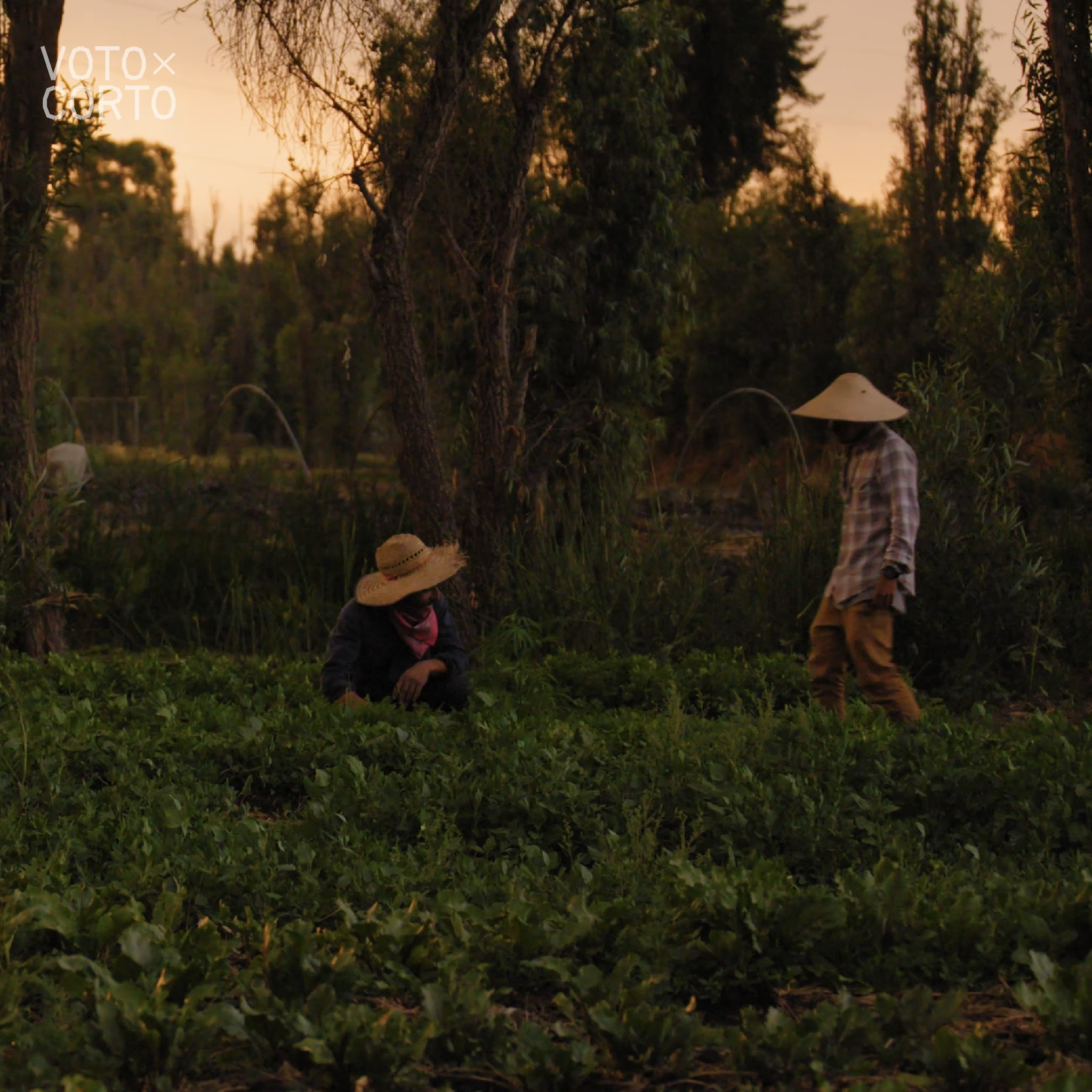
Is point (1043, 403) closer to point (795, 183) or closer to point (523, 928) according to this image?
point (523, 928)

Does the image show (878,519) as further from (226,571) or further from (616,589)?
(226,571)

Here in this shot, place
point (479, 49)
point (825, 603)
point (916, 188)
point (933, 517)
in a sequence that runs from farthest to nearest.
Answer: point (916, 188)
point (479, 49)
point (933, 517)
point (825, 603)

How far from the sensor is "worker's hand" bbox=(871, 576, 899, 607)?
20.4 feet

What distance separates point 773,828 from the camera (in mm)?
4277

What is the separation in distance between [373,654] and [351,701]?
0.41 m

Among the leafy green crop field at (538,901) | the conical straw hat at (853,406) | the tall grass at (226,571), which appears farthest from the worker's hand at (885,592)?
the tall grass at (226,571)

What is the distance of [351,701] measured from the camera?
19.6 feet

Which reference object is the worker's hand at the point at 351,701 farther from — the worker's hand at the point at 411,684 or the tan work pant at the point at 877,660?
the tan work pant at the point at 877,660

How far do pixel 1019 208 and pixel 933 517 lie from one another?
310 cm

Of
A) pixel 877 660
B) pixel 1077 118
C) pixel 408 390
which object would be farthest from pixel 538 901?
Result: pixel 1077 118

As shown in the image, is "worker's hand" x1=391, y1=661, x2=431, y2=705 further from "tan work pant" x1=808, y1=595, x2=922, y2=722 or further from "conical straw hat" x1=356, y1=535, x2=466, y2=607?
"tan work pant" x1=808, y1=595, x2=922, y2=722

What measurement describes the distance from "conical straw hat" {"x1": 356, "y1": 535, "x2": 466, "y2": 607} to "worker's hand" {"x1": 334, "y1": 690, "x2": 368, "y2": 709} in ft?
1.30

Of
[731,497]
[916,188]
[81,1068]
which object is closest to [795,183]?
[916,188]

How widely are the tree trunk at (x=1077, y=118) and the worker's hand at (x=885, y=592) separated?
10.8ft
